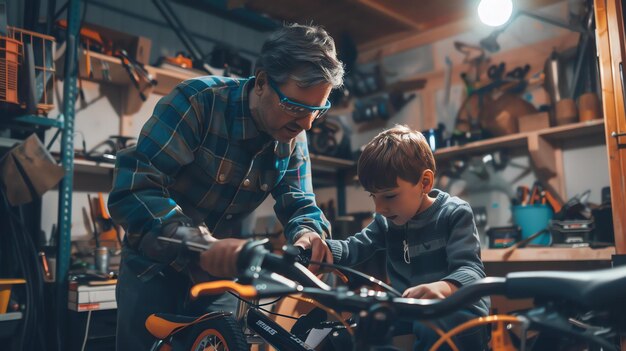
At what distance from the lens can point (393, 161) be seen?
1300 mm

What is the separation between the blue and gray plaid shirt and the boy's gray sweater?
6.4 inches

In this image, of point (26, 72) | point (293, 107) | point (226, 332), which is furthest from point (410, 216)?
point (26, 72)

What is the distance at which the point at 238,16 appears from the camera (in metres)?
3.73

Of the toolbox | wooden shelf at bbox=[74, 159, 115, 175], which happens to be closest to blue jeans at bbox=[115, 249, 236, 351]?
wooden shelf at bbox=[74, 159, 115, 175]

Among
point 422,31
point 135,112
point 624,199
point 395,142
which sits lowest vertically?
point 624,199

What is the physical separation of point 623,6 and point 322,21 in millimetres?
2145

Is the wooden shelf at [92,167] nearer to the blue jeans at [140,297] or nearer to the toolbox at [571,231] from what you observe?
the blue jeans at [140,297]

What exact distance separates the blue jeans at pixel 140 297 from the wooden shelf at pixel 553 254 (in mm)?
1800

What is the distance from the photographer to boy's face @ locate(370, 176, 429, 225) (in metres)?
1.29

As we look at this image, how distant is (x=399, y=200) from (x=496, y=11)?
1.71 metres

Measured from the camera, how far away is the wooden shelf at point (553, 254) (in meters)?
Answer: 2.23

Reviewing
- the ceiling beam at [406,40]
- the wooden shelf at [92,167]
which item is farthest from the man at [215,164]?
the ceiling beam at [406,40]

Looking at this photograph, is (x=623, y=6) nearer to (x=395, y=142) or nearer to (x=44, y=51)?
(x=395, y=142)

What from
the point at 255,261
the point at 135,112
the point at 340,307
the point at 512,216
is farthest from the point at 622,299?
the point at 135,112
